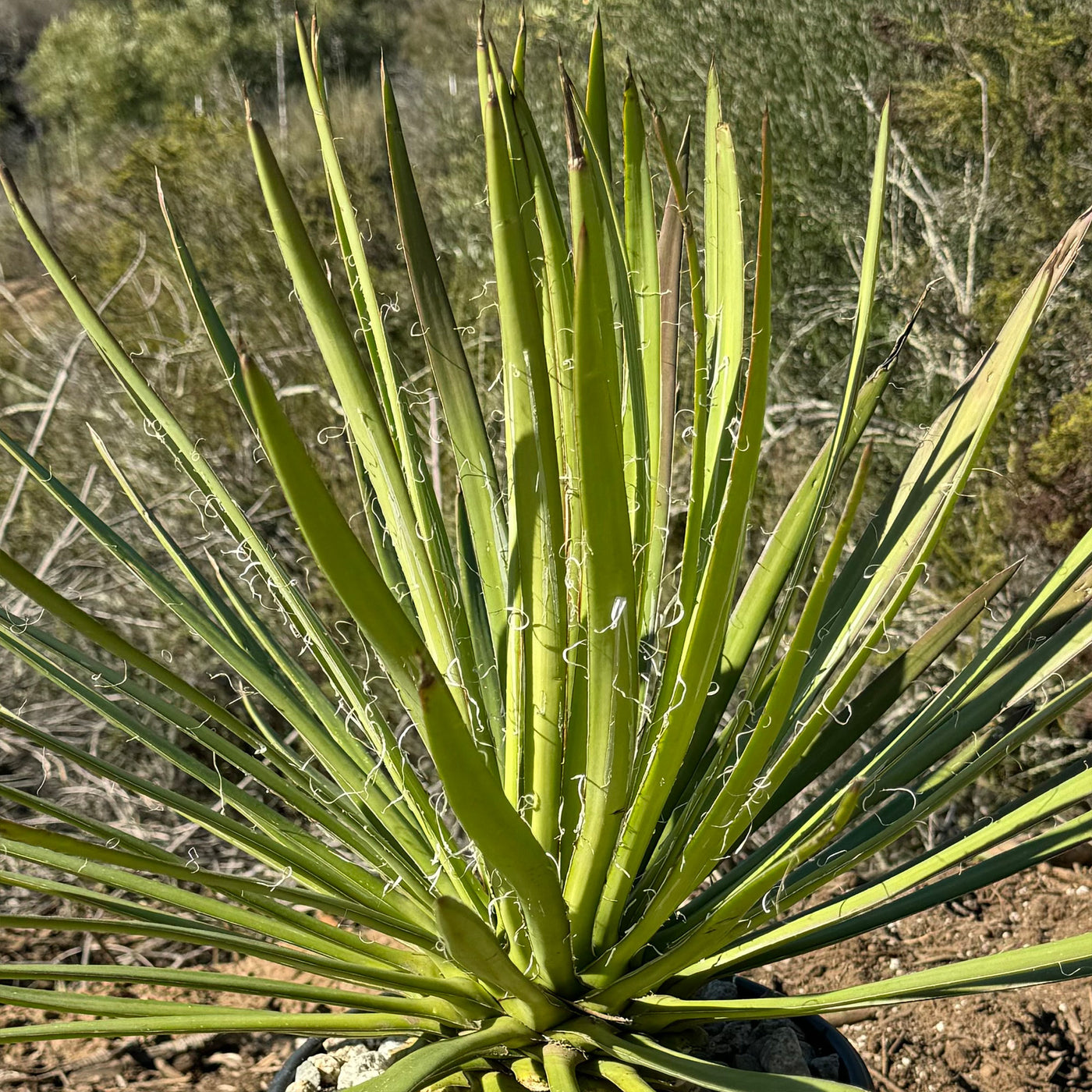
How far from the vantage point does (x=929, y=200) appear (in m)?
3.18

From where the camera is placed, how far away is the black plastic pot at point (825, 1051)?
96 centimetres

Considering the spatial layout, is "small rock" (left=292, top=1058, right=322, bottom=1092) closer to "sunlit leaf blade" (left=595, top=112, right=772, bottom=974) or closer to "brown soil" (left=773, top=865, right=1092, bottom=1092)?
"sunlit leaf blade" (left=595, top=112, right=772, bottom=974)

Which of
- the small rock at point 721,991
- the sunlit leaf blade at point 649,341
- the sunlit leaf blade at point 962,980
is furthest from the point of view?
the small rock at point 721,991

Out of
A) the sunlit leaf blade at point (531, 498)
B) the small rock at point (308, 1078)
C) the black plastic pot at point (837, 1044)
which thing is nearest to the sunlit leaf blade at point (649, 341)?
the sunlit leaf blade at point (531, 498)

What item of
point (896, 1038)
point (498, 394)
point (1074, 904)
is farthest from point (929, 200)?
point (896, 1038)

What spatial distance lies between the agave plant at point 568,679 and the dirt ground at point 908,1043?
992 millimetres

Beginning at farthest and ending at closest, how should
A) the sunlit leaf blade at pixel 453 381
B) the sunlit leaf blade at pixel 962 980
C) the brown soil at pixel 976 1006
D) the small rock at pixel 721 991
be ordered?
the brown soil at pixel 976 1006 < the small rock at pixel 721 991 < the sunlit leaf blade at pixel 453 381 < the sunlit leaf blade at pixel 962 980

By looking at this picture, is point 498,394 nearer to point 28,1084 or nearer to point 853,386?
point 28,1084

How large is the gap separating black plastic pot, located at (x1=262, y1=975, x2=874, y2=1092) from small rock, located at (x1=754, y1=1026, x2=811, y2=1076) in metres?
0.04

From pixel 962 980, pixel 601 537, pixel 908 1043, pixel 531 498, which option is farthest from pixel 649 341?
pixel 908 1043

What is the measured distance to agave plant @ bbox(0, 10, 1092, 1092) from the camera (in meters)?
0.60

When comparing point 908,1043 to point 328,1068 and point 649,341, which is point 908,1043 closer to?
point 328,1068

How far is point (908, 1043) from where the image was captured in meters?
1.74

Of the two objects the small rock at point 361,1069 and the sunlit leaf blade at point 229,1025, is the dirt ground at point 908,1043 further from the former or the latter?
the sunlit leaf blade at point 229,1025
